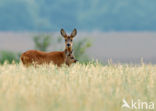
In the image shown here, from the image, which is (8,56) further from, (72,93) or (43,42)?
(72,93)

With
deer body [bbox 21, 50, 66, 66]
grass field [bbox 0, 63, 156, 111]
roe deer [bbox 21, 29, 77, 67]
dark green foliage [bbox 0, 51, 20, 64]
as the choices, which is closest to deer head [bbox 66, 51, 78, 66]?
roe deer [bbox 21, 29, 77, 67]

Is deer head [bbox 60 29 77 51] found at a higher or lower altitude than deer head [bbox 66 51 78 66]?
higher

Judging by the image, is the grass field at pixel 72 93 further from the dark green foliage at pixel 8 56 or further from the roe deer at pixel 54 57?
the dark green foliage at pixel 8 56

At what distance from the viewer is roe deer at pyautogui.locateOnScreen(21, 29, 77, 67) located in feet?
34.3

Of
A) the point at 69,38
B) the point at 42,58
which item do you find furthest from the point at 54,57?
the point at 69,38

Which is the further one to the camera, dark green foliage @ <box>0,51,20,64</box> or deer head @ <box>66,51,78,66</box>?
dark green foliage @ <box>0,51,20,64</box>

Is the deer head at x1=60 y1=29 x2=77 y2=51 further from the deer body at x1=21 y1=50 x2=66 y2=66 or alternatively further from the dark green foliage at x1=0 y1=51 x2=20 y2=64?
the dark green foliage at x1=0 y1=51 x2=20 y2=64

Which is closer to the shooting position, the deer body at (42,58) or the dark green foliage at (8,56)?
the deer body at (42,58)

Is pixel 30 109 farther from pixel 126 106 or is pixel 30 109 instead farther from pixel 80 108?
pixel 126 106

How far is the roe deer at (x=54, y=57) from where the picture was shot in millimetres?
10469

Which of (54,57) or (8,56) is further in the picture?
(8,56)

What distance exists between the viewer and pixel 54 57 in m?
10.5

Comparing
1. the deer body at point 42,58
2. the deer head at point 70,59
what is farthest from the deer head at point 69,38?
the deer body at point 42,58

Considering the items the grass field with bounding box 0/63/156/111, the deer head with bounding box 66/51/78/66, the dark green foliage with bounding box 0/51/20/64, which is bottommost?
the grass field with bounding box 0/63/156/111
